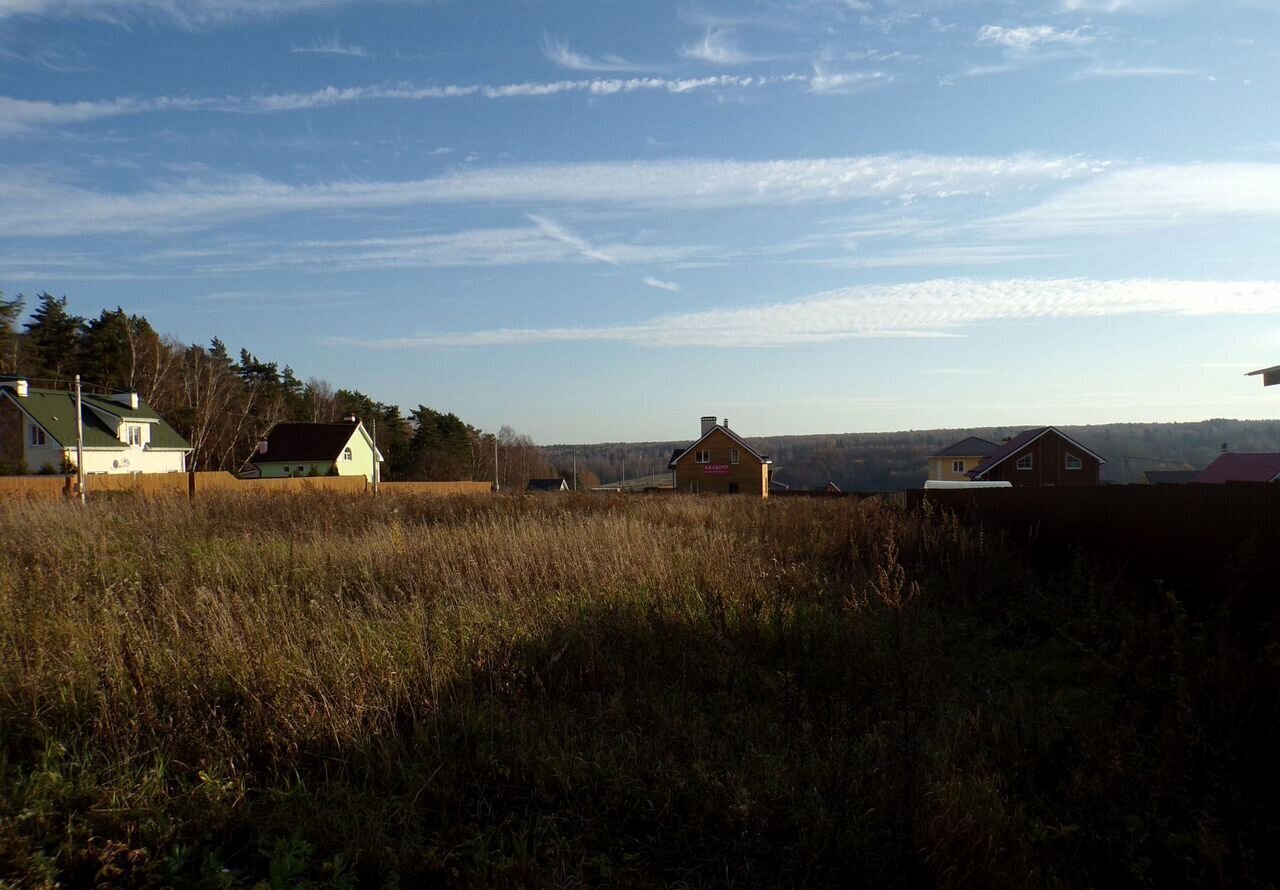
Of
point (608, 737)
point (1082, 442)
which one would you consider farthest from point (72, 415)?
point (1082, 442)

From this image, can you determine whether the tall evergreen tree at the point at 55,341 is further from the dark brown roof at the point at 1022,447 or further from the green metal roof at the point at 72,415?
the dark brown roof at the point at 1022,447

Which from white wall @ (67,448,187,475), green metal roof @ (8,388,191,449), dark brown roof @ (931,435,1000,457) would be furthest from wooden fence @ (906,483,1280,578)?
dark brown roof @ (931,435,1000,457)

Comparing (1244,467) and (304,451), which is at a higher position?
(304,451)

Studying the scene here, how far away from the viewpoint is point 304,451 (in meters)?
51.1

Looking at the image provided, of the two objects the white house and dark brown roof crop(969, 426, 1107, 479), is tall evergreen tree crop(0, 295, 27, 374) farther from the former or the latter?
dark brown roof crop(969, 426, 1107, 479)

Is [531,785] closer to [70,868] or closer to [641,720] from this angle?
[641,720]

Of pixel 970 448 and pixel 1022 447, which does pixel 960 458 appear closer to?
pixel 970 448

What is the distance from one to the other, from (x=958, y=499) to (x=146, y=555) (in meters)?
10.6

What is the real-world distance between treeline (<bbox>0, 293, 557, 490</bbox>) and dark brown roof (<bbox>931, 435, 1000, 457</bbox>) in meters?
31.6

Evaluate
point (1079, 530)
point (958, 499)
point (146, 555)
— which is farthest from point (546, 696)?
point (958, 499)

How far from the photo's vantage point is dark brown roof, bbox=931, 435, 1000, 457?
182 feet

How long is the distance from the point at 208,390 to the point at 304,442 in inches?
282

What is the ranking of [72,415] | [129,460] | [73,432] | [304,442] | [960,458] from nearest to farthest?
1. [73,432]
2. [72,415]
3. [129,460]
4. [304,442]
5. [960,458]

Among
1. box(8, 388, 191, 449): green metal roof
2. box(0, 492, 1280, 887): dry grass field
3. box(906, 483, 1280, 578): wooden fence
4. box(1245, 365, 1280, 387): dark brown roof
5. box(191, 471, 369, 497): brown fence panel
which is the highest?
box(8, 388, 191, 449): green metal roof
